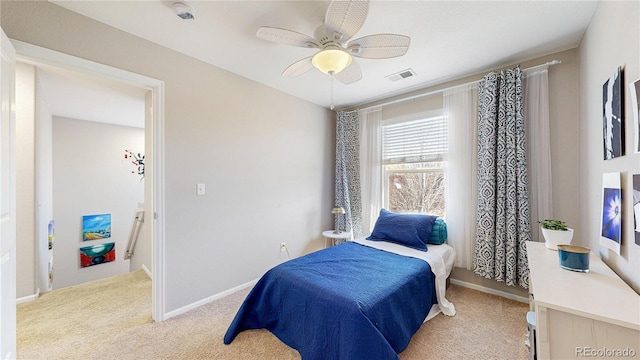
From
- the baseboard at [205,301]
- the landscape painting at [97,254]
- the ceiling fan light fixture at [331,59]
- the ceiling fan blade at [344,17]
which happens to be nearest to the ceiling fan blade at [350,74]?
the ceiling fan light fixture at [331,59]

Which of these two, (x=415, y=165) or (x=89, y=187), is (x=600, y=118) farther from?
(x=89, y=187)

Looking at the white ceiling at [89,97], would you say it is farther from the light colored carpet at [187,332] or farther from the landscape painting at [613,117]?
the landscape painting at [613,117]

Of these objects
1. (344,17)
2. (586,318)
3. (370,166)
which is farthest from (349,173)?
(586,318)

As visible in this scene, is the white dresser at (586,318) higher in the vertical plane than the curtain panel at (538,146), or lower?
lower

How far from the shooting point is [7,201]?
1391 mm

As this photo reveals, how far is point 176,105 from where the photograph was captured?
222cm

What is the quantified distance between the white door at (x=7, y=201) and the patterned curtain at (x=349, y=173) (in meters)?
3.06

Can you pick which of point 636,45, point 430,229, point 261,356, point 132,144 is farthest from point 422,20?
point 132,144

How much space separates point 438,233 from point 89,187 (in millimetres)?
5492

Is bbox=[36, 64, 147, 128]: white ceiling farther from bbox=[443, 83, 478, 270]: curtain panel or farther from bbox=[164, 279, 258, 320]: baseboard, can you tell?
bbox=[443, 83, 478, 270]: curtain panel

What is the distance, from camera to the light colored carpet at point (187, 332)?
5.62ft

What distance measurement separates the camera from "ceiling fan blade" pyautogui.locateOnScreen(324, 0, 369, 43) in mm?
1306

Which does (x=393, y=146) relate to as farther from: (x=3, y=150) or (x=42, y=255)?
(x=42, y=255)

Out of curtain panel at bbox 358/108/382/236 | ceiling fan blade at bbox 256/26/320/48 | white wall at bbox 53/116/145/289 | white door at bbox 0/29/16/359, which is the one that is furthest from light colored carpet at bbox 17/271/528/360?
ceiling fan blade at bbox 256/26/320/48
